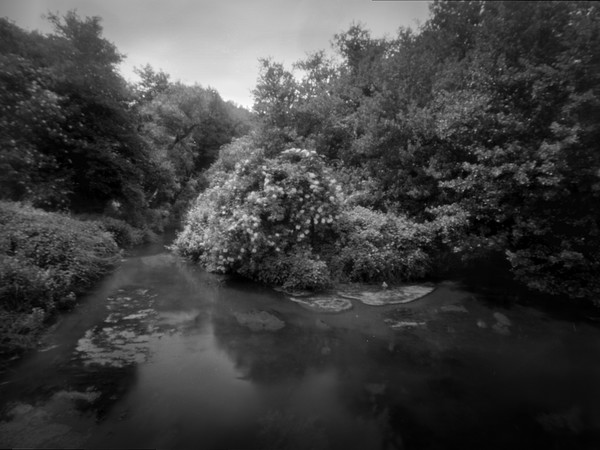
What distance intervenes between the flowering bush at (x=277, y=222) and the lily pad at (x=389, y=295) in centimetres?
111

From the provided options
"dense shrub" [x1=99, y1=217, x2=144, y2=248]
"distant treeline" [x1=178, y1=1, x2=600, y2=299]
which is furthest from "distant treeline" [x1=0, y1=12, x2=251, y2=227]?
"distant treeline" [x1=178, y1=1, x2=600, y2=299]

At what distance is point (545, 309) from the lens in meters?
8.23

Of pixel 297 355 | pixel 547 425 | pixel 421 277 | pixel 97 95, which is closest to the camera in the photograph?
pixel 547 425

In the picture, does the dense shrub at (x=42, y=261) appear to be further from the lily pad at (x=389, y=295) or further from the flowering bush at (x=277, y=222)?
the lily pad at (x=389, y=295)

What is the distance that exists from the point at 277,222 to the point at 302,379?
5.69 meters

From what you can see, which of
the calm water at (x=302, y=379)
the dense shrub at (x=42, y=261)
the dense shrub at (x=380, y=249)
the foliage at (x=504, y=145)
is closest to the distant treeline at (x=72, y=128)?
the dense shrub at (x=42, y=261)

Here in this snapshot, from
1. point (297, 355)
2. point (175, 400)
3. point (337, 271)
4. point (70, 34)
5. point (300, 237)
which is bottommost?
point (175, 400)

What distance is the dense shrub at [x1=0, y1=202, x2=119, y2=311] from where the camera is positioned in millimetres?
6020

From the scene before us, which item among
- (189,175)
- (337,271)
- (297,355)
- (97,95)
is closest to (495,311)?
(337,271)

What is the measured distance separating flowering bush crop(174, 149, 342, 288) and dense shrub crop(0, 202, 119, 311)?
386cm

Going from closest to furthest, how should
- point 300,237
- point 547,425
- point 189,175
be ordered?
1. point 547,425
2. point 300,237
3. point 189,175

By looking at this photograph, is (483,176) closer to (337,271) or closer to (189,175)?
(337,271)

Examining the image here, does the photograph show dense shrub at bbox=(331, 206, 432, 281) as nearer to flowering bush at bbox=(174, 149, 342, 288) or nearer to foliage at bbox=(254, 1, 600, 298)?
foliage at bbox=(254, 1, 600, 298)

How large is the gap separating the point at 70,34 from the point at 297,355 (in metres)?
20.8
